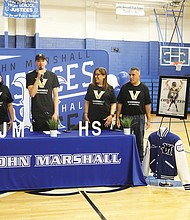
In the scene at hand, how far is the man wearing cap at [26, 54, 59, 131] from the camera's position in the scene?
176 inches

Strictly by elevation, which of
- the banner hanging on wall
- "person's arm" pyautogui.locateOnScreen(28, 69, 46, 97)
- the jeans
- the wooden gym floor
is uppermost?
the banner hanging on wall

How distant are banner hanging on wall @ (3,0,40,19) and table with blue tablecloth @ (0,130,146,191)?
7040 millimetres

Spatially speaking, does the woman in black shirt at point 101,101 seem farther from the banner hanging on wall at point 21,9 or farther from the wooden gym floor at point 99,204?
the banner hanging on wall at point 21,9

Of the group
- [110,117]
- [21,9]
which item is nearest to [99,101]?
[110,117]

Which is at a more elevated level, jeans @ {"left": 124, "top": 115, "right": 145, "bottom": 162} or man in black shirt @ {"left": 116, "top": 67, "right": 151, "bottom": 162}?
man in black shirt @ {"left": 116, "top": 67, "right": 151, "bottom": 162}

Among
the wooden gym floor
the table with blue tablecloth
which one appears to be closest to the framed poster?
the table with blue tablecloth

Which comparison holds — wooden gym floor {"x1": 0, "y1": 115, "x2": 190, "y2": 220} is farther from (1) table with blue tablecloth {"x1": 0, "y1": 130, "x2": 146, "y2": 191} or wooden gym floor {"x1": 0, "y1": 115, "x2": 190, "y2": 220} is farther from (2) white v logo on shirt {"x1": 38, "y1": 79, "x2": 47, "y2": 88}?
(2) white v logo on shirt {"x1": 38, "y1": 79, "x2": 47, "y2": 88}

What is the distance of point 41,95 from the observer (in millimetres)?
4512

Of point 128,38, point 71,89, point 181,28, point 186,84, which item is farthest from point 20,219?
point 181,28

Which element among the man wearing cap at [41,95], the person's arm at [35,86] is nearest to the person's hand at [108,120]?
the man wearing cap at [41,95]

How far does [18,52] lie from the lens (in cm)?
664

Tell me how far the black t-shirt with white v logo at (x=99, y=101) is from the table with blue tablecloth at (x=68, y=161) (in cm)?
36

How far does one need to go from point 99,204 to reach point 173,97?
1.95m

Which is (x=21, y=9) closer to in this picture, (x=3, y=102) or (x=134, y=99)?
(x=3, y=102)
